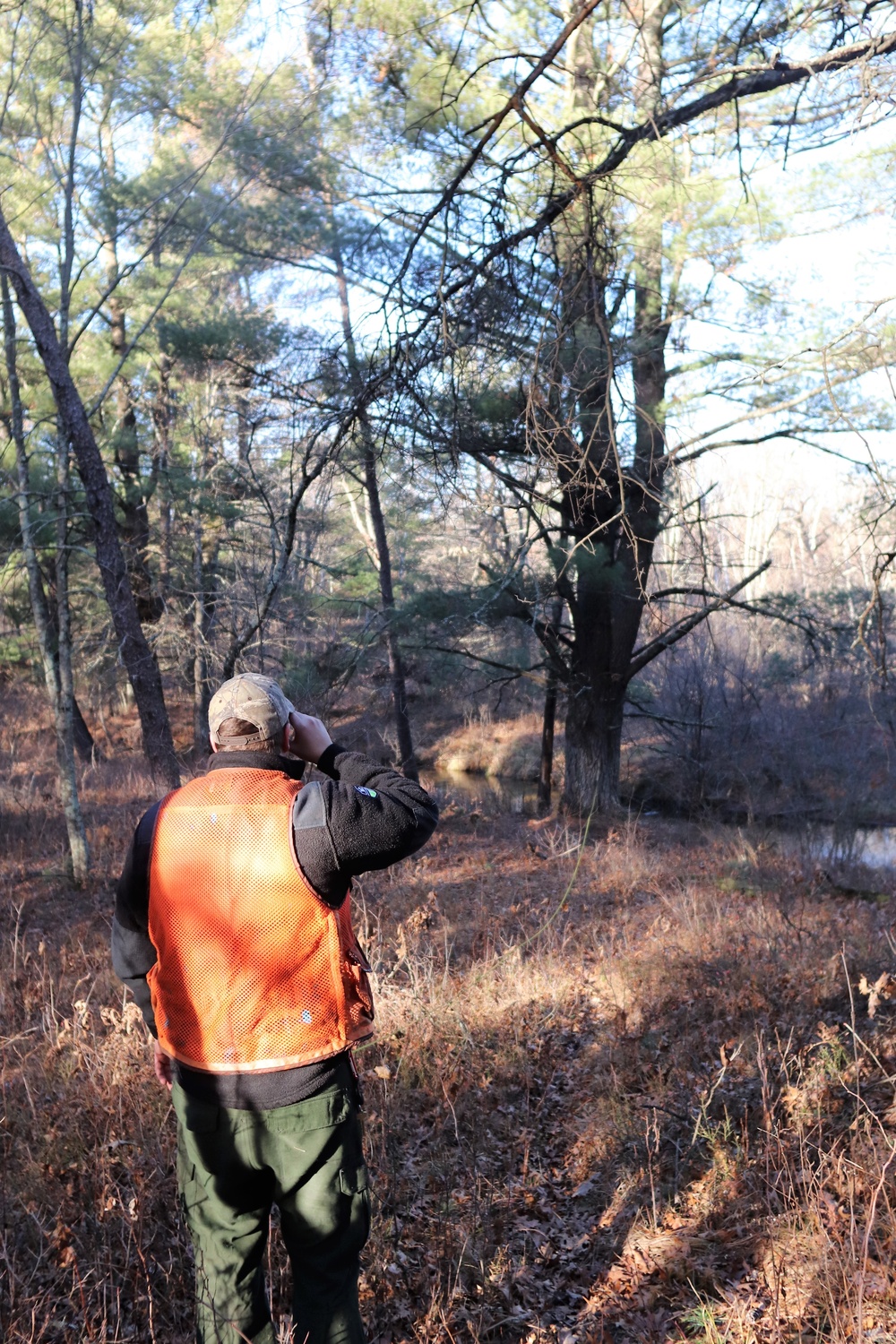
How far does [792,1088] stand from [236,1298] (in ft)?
8.17

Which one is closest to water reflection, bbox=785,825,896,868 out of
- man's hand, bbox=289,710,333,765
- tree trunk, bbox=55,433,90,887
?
tree trunk, bbox=55,433,90,887

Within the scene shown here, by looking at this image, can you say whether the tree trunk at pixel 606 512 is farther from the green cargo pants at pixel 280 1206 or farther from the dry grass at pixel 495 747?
the dry grass at pixel 495 747

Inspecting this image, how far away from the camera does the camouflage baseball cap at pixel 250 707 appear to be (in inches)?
99.3

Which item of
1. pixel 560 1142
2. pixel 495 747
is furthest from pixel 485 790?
pixel 560 1142

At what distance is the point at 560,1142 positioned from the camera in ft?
13.8

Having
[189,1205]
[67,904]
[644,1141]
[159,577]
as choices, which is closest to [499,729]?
[159,577]

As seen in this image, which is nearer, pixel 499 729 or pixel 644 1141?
pixel 644 1141

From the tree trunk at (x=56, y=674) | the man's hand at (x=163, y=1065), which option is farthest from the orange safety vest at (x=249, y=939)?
the tree trunk at (x=56, y=674)

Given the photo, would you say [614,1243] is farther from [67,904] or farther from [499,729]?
[499,729]

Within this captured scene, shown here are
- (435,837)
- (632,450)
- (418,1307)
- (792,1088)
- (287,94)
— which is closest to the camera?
(418,1307)

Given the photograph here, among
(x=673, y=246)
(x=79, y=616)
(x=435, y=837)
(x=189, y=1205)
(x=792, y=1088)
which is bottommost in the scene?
(x=435, y=837)

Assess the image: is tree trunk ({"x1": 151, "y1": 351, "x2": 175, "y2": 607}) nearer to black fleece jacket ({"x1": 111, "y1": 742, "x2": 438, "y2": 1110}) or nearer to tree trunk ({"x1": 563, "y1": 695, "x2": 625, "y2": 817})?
tree trunk ({"x1": 563, "y1": 695, "x2": 625, "y2": 817})

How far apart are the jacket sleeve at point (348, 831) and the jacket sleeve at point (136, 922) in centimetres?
45

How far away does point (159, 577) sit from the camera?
18.0 m
